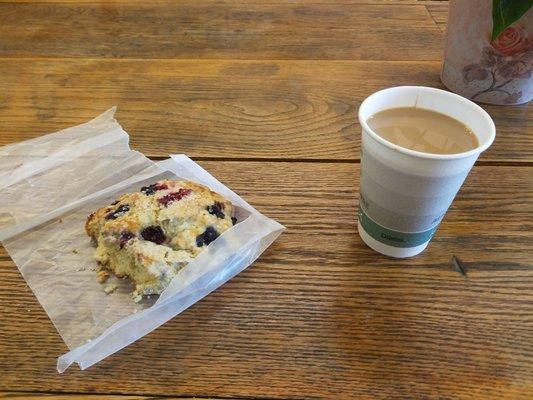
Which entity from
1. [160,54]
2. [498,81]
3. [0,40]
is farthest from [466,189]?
[0,40]

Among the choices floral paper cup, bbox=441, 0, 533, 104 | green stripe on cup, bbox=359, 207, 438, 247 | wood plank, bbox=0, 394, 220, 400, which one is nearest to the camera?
wood plank, bbox=0, 394, 220, 400

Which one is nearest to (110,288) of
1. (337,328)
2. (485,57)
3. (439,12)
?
(337,328)

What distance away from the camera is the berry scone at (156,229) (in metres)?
0.54

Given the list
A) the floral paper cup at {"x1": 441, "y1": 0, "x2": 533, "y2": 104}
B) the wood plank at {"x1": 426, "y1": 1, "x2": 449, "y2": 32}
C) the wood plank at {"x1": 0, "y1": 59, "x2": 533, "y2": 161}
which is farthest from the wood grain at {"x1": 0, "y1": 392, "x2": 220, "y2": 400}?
the wood plank at {"x1": 426, "y1": 1, "x2": 449, "y2": 32}

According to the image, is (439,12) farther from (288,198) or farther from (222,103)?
(288,198)

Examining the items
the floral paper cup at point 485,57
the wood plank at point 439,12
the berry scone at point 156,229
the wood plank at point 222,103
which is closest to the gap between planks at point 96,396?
the berry scone at point 156,229

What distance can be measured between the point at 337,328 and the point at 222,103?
48 cm

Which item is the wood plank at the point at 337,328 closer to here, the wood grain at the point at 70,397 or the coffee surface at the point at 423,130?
the wood grain at the point at 70,397

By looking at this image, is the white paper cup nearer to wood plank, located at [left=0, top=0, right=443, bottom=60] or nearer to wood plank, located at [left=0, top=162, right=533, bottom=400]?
wood plank, located at [left=0, top=162, right=533, bottom=400]

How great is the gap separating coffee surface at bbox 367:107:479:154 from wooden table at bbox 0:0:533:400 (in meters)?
0.12

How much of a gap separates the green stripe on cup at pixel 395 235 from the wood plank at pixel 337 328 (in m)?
0.03

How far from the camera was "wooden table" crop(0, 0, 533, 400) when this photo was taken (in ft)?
1.59

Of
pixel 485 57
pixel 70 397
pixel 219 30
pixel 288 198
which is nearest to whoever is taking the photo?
pixel 70 397

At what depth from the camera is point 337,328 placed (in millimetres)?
520
